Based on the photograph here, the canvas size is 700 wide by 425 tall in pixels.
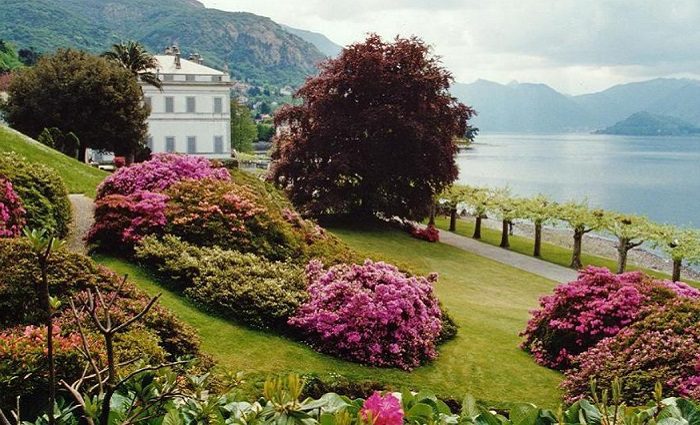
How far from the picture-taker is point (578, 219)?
32031 mm

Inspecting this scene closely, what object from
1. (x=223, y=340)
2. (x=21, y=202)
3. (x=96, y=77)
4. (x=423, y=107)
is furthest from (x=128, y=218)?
(x=96, y=77)

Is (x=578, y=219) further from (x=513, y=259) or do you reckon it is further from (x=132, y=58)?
(x=132, y=58)

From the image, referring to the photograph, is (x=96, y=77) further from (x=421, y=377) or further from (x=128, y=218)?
(x=421, y=377)

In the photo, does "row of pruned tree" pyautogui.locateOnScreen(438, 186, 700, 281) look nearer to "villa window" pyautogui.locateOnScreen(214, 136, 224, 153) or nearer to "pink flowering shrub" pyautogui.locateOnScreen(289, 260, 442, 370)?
"pink flowering shrub" pyautogui.locateOnScreen(289, 260, 442, 370)

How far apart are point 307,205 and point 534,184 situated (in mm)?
70241

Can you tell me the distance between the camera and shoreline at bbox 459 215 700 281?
39.7 m

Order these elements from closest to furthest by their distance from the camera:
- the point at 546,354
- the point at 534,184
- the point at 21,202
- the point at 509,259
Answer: the point at 546,354 → the point at 21,202 → the point at 509,259 → the point at 534,184

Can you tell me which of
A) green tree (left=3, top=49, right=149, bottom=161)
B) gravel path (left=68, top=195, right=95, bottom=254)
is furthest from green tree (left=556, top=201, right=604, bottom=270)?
green tree (left=3, top=49, right=149, bottom=161)

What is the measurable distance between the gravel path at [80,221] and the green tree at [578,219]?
71.0 ft

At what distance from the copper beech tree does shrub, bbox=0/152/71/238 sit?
57.3ft

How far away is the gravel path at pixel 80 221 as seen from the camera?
49.1 feet

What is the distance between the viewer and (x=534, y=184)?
97500 millimetres

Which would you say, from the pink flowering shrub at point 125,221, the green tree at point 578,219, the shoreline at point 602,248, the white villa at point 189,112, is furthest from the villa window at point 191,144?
the pink flowering shrub at point 125,221

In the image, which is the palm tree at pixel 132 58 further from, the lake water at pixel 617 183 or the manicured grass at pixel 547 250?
the lake water at pixel 617 183
